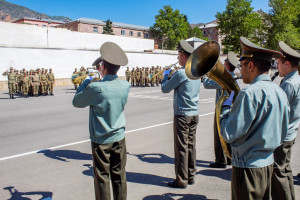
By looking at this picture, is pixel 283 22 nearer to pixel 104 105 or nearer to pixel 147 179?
pixel 147 179

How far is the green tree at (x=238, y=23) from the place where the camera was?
200ft

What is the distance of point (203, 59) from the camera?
2854mm

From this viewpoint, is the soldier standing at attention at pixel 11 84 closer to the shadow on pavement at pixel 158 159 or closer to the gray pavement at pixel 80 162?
the gray pavement at pixel 80 162

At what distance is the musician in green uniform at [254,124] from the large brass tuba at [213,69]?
80 mm

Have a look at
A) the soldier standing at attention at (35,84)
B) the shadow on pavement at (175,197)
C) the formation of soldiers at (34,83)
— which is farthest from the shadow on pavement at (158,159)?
the soldier standing at attention at (35,84)

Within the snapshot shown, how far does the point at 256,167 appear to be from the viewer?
2.36m

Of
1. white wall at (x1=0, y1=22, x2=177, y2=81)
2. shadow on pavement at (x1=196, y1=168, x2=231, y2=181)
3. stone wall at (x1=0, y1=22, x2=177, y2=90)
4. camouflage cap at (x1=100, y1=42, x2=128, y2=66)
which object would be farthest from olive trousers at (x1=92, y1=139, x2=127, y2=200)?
white wall at (x1=0, y1=22, x2=177, y2=81)

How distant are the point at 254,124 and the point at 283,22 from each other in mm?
61047

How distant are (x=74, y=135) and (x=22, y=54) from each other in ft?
67.8

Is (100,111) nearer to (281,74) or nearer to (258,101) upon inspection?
(258,101)

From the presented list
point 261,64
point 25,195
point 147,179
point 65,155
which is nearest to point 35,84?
point 65,155

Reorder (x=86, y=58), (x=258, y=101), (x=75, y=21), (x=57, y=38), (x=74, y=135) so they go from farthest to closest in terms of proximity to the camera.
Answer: (x=75, y=21) → (x=57, y=38) → (x=86, y=58) → (x=74, y=135) → (x=258, y=101)

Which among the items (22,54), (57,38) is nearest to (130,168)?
(22,54)

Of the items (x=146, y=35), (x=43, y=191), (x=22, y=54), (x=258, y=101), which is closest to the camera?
(x=258, y=101)
